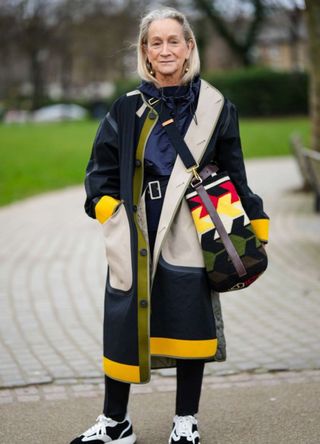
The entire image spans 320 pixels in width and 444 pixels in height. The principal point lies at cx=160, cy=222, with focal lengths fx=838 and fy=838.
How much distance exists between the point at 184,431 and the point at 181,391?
0.18 m

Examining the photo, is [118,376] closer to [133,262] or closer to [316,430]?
[133,262]

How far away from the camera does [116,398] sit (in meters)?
3.67

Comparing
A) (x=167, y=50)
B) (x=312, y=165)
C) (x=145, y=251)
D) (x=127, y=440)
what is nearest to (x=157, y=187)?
(x=145, y=251)

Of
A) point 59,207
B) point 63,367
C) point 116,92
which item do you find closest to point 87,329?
point 63,367

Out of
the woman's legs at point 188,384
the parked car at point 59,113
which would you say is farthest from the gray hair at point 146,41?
the parked car at point 59,113

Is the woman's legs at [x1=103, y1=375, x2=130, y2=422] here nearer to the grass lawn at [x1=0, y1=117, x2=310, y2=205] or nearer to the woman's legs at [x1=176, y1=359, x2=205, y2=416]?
the woman's legs at [x1=176, y1=359, x2=205, y2=416]

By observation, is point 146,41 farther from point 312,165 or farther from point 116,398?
point 312,165

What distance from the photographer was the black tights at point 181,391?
11.8 ft

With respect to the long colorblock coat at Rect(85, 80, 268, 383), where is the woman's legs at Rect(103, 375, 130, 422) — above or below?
below

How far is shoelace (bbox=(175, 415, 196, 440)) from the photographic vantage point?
11.9 ft

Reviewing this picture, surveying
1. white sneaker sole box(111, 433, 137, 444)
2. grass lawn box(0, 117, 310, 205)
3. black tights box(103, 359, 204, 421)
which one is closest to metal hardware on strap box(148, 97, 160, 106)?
black tights box(103, 359, 204, 421)

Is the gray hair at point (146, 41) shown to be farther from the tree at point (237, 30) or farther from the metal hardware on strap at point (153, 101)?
the tree at point (237, 30)

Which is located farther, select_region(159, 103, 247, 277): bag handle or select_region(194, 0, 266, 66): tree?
select_region(194, 0, 266, 66): tree

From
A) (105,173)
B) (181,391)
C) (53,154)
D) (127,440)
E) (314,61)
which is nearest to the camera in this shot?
(105,173)
